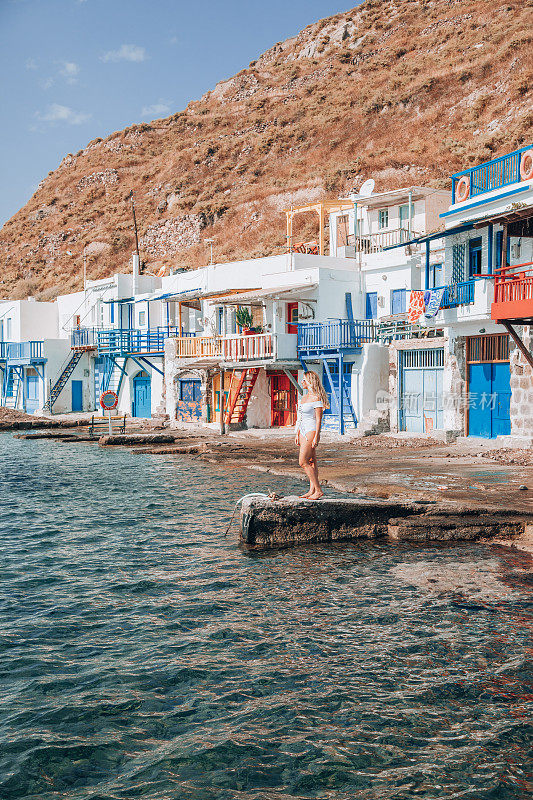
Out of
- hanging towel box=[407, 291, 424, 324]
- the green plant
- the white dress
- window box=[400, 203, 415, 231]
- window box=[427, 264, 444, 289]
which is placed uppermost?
window box=[400, 203, 415, 231]

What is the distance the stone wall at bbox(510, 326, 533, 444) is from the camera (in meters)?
20.9

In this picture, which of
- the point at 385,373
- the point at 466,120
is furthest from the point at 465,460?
the point at 466,120

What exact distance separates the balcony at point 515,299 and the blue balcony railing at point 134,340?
910 inches

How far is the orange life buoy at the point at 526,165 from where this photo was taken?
20750 millimetres

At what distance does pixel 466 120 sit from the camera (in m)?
55.9

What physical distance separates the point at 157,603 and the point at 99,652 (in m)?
1.56

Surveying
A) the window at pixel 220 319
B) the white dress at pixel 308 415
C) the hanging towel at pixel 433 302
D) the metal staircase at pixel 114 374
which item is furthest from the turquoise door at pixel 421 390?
the metal staircase at pixel 114 374

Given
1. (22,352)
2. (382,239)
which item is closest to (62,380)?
(22,352)

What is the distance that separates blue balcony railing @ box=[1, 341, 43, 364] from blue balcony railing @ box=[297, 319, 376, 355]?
22727 millimetres

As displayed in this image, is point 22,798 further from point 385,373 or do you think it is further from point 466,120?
point 466,120

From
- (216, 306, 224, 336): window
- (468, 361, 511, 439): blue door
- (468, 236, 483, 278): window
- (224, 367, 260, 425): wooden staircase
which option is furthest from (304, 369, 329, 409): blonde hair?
(216, 306, 224, 336): window

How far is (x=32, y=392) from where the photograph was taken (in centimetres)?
4950

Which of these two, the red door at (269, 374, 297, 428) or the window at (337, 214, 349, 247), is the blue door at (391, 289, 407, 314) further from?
the window at (337, 214, 349, 247)

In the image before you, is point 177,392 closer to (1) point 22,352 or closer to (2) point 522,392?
(1) point 22,352
